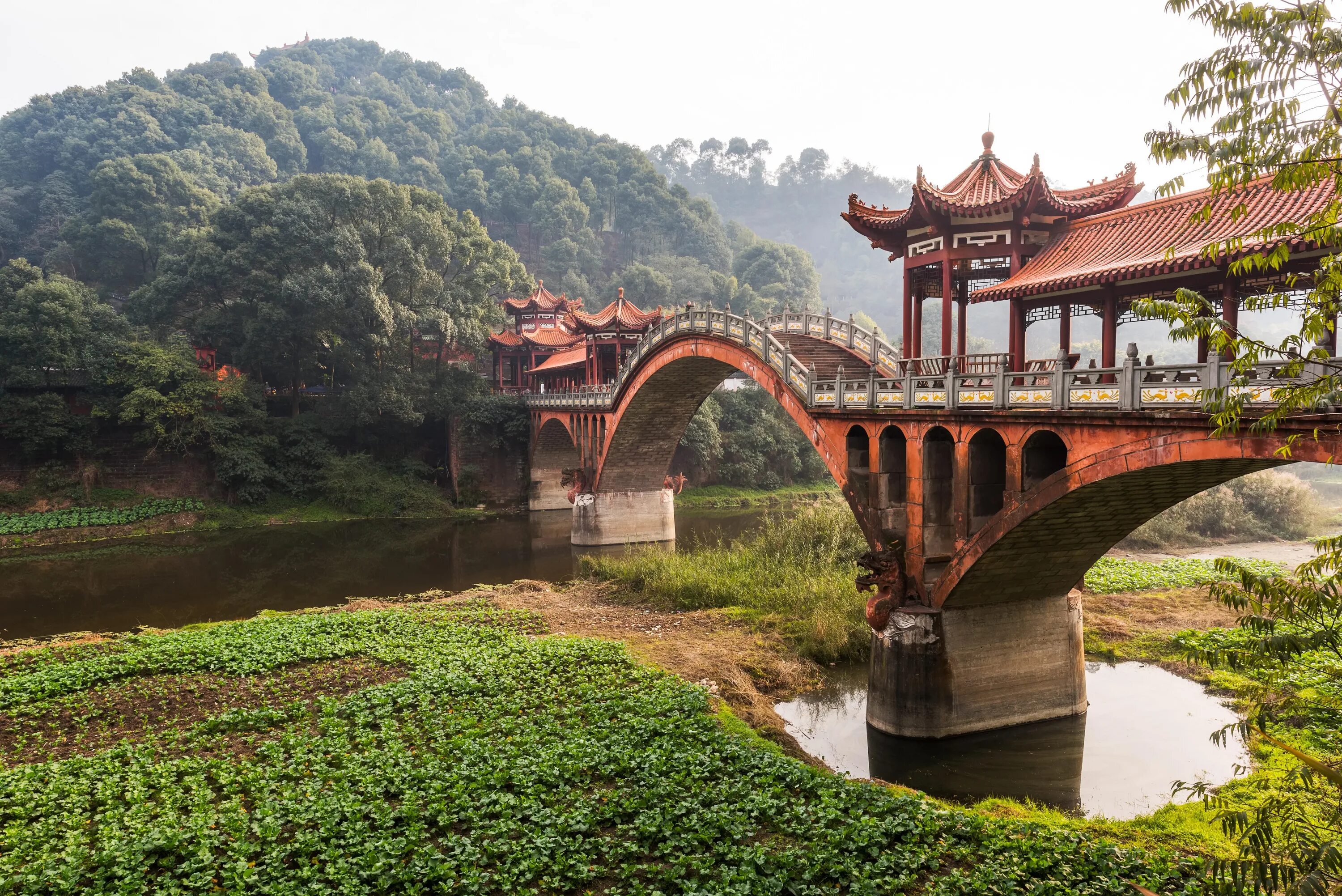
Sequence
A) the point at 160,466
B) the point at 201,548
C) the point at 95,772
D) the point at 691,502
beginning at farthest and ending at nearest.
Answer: the point at 691,502 → the point at 160,466 → the point at 201,548 → the point at 95,772

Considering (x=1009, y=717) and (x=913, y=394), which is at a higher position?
(x=913, y=394)

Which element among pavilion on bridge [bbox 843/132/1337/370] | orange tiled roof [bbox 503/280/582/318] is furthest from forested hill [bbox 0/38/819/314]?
pavilion on bridge [bbox 843/132/1337/370]

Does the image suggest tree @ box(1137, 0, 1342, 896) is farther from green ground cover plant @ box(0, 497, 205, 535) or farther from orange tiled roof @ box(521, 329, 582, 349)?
orange tiled roof @ box(521, 329, 582, 349)

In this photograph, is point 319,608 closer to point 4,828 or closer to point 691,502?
point 4,828

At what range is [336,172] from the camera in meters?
78.6

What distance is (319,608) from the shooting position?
22.2m

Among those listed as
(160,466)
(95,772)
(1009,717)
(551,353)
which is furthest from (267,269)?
(1009,717)

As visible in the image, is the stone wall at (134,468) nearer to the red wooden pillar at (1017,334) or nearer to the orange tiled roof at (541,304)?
the orange tiled roof at (541,304)

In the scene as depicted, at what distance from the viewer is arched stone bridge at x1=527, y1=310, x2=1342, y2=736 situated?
9.97m

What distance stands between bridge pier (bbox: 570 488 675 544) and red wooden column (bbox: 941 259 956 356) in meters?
20.7

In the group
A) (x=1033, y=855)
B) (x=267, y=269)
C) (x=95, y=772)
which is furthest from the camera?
(x=267, y=269)

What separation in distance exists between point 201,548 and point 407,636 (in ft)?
67.0

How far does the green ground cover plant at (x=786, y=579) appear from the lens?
57.9 ft

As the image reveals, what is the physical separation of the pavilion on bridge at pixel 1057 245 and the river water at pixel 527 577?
6.25 meters
